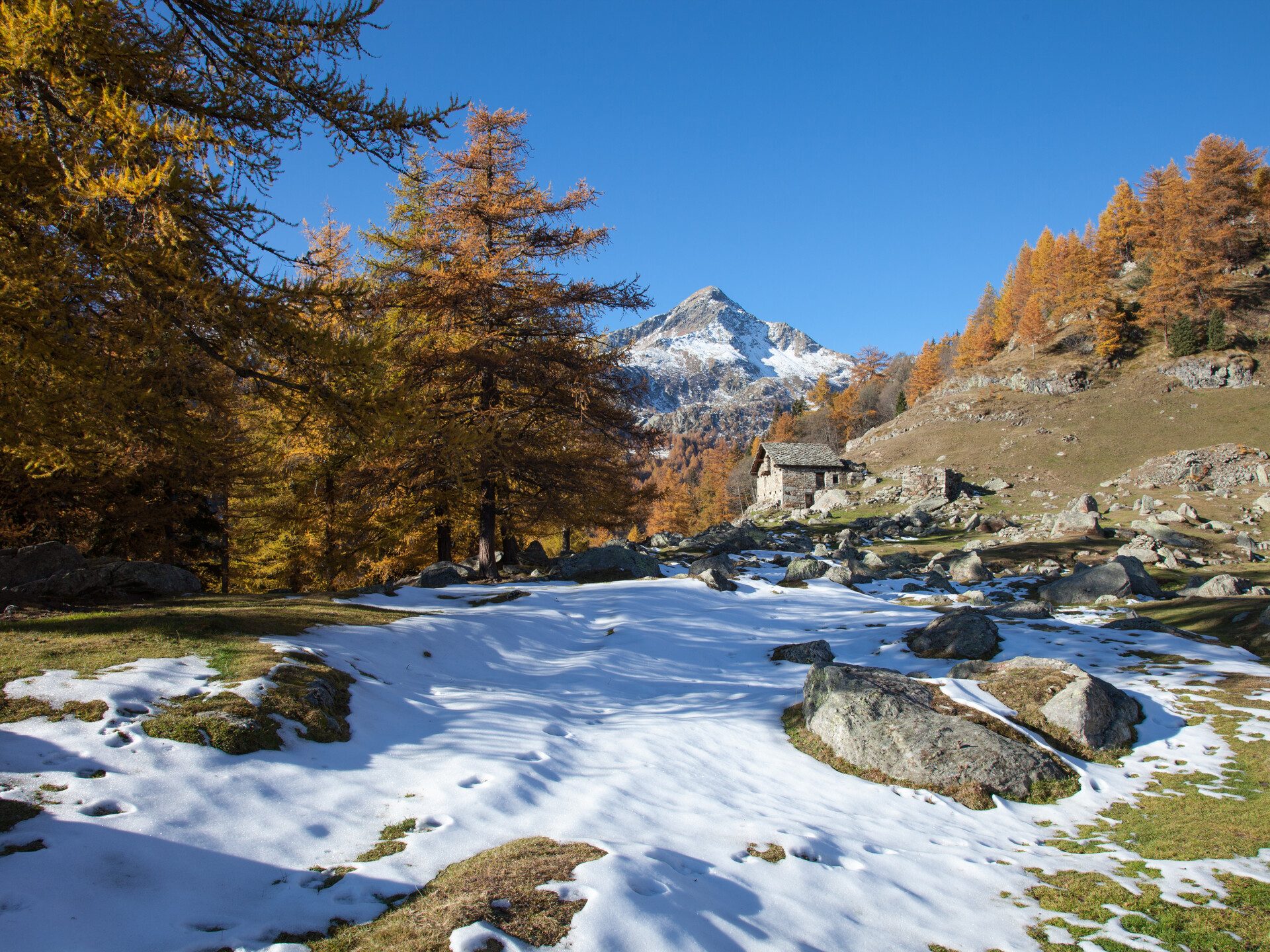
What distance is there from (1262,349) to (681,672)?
61.3 meters

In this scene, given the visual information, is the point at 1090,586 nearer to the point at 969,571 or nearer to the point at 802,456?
the point at 969,571

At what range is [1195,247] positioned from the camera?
54938 millimetres

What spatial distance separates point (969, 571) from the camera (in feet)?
70.2

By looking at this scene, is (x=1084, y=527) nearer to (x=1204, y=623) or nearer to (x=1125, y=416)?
(x=1204, y=623)

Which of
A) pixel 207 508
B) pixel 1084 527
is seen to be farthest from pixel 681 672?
pixel 1084 527

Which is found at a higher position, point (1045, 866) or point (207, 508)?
point (207, 508)

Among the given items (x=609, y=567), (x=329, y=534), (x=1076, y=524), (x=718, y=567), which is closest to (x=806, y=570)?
(x=718, y=567)

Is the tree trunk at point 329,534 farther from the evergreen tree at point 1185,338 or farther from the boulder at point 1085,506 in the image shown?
the evergreen tree at point 1185,338

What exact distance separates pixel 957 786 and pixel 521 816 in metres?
4.71

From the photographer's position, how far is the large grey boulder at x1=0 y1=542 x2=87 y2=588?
32.6 feet

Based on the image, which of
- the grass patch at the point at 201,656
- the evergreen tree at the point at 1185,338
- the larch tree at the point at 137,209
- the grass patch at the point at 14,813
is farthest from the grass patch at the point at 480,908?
the evergreen tree at the point at 1185,338

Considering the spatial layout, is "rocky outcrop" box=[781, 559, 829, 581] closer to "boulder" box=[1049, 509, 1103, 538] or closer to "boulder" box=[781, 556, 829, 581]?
"boulder" box=[781, 556, 829, 581]

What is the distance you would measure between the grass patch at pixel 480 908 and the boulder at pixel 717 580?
12.2m

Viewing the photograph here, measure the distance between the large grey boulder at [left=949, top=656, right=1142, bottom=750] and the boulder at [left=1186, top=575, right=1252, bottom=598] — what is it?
1050 cm
